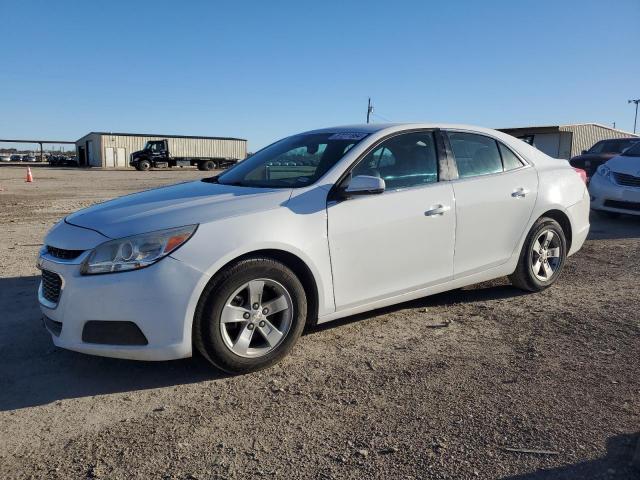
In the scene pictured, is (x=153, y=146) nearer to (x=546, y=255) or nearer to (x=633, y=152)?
(x=633, y=152)

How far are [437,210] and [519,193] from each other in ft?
3.42

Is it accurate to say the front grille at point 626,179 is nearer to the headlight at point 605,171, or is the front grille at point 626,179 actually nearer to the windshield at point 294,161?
the headlight at point 605,171

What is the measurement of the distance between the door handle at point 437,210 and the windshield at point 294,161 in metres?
0.75

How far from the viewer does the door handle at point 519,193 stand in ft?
15.5

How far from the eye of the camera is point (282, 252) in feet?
11.5

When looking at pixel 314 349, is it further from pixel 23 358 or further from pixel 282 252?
pixel 23 358

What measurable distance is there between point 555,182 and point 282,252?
3.00 meters

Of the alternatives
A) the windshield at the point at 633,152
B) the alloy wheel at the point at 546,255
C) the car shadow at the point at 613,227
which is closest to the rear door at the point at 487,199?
the alloy wheel at the point at 546,255

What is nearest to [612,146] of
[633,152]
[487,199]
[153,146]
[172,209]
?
[633,152]

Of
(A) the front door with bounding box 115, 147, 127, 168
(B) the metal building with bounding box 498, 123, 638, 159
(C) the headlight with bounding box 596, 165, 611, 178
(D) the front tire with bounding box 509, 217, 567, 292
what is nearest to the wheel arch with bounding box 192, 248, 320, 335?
(D) the front tire with bounding box 509, 217, 567, 292

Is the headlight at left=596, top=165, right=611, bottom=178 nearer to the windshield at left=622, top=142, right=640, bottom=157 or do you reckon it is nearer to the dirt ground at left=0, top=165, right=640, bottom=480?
the windshield at left=622, top=142, right=640, bottom=157

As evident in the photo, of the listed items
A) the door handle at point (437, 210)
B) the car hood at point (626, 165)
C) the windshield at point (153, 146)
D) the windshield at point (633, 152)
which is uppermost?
the windshield at point (153, 146)

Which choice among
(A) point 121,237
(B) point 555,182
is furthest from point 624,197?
(A) point 121,237

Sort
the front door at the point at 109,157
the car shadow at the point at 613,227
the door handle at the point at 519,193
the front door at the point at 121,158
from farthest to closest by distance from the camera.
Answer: the front door at the point at 121,158
the front door at the point at 109,157
the car shadow at the point at 613,227
the door handle at the point at 519,193
